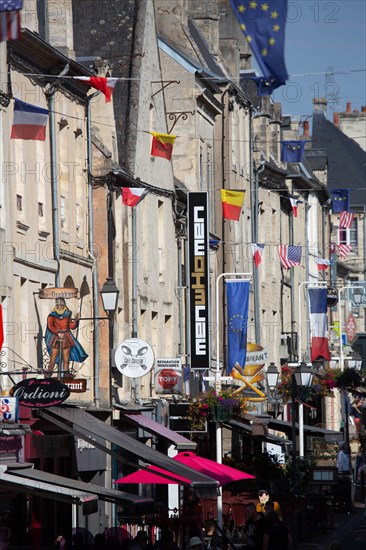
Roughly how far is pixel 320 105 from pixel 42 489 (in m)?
80.0

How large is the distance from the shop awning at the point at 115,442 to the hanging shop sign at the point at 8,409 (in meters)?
2.49

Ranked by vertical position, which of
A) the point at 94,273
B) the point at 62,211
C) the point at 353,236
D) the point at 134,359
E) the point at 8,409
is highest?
the point at 353,236

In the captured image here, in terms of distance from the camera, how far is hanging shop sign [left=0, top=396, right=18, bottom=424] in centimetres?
2159

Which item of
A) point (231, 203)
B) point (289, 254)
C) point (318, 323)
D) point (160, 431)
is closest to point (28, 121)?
point (160, 431)

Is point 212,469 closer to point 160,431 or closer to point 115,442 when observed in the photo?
point 160,431

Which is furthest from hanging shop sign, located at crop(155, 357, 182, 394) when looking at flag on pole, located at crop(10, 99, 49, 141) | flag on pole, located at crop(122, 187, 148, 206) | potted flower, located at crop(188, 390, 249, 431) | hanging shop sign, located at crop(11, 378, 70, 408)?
hanging shop sign, located at crop(11, 378, 70, 408)

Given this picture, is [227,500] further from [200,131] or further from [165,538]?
[200,131]

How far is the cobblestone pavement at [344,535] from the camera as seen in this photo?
3088cm

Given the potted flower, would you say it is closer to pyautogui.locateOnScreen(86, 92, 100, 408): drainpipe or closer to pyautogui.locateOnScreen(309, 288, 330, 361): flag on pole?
pyautogui.locateOnScreen(86, 92, 100, 408): drainpipe

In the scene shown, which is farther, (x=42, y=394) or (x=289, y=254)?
(x=289, y=254)

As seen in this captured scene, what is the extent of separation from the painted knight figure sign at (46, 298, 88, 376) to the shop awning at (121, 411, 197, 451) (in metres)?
5.50

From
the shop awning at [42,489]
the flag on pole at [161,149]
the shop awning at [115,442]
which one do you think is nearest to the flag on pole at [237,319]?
the flag on pole at [161,149]

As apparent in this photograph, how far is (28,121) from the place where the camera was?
77.3 feet

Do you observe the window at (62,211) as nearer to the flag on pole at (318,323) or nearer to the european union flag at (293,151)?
the flag on pole at (318,323)
